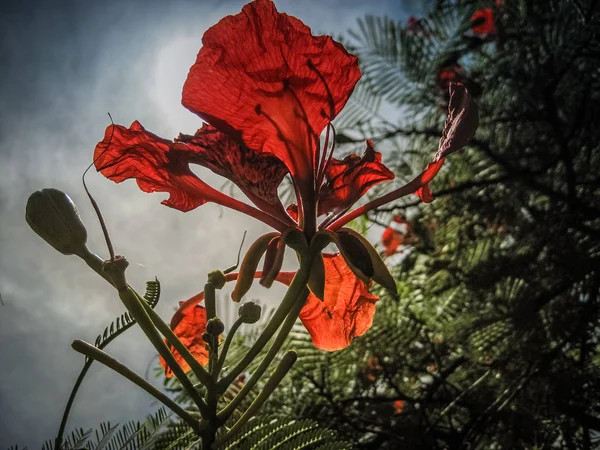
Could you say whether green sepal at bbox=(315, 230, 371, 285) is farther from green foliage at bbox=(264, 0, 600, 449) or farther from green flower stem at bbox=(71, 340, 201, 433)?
green foliage at bbox=(264, 0, 600, 449)

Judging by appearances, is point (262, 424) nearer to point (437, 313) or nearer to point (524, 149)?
point (437, 313)

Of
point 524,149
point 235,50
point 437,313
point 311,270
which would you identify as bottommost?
point 311,270

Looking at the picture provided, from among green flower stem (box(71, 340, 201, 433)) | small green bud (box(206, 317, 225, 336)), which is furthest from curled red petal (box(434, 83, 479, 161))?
green flower stem (box(71, 340, 201, 433))

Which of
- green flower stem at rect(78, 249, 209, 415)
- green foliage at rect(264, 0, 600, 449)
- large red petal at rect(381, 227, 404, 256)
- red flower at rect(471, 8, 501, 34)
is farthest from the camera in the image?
large red petal at rect(381, 227, 404, 256)

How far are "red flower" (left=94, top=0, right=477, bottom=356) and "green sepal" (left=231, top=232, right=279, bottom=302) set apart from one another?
20mm

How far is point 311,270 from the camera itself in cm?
70

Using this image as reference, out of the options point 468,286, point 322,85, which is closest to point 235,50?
point 322,85

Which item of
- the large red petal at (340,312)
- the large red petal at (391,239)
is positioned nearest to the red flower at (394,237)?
the large red petal at (391,239)

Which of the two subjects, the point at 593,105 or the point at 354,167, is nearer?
the point at 354,167

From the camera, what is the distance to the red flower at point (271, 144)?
26.8 inches

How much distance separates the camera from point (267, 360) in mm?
594

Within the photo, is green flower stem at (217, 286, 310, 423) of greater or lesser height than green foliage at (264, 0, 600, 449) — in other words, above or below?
below

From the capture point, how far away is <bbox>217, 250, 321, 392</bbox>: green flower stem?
0.59m

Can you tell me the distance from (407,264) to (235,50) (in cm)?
176
